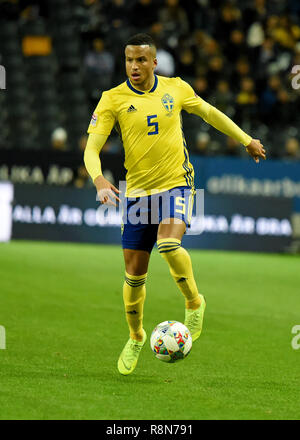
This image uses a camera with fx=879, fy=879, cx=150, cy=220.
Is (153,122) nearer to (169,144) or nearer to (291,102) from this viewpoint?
(169,144)

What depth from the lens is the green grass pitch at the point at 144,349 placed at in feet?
19.7

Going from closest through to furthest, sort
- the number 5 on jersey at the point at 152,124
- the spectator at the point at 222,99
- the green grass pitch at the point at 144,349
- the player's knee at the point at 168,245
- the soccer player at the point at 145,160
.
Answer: the green grass pitch at the point at 144,349 → the player's knee at the point at 168,245 → the soccer player at the point at 145,160 → the number 5 on jersey at the point at 152,124 → the spectator at the point at 222,99

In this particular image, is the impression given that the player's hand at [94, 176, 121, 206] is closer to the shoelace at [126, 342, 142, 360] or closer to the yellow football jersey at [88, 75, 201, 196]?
the yellow football jersey at [88, 75, 201, 196]

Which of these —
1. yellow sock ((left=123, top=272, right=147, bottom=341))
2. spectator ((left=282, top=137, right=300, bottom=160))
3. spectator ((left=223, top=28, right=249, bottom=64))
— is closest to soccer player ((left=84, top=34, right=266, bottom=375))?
yellow sock ((left=123, top=272, right=147, bottom=341))

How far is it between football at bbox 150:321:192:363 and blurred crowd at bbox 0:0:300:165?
1257 cm

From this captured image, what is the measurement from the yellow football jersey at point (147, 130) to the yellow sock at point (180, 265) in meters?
0.54

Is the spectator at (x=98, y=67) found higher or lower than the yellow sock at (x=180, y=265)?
higher

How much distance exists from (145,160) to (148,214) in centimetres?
47

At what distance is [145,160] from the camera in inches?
293

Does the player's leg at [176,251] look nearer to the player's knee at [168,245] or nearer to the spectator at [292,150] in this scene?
the player's knee at [168,245]

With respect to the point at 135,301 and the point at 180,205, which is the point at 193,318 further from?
the point at 180,205

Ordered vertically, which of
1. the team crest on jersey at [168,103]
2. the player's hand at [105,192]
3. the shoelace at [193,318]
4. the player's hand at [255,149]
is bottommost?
the shoelace at [193,318]

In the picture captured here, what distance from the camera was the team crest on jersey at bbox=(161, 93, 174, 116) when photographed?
293 inches

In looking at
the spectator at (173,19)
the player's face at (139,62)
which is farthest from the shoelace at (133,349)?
the spectator at (173,19)
